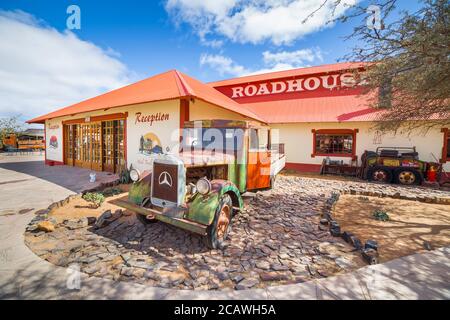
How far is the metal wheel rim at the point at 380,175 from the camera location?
30.4 feet

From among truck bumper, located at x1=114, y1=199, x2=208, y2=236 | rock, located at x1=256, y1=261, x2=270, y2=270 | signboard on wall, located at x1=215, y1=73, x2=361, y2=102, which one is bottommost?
rock, located at x1=256, y1=261, x2=270, y2=270

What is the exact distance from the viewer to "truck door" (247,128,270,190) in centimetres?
513

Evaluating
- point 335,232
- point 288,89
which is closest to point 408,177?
point 335,232

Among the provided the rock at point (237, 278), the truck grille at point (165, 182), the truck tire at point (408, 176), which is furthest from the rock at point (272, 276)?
the truck tire at point (408, 176)

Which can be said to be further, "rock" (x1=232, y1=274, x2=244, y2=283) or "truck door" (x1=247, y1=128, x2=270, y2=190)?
"truck door" (x1=247, y1=128, x2=270, y2=190)

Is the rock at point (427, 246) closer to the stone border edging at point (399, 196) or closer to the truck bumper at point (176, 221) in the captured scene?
the stone border edging at point (399, 196)

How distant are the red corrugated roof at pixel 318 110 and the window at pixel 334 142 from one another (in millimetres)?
862

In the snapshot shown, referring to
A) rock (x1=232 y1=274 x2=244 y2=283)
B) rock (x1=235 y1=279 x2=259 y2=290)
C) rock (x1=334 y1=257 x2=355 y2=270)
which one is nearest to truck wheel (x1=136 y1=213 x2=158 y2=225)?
rock (x1=232 y1=274 x2=244 y2=283)

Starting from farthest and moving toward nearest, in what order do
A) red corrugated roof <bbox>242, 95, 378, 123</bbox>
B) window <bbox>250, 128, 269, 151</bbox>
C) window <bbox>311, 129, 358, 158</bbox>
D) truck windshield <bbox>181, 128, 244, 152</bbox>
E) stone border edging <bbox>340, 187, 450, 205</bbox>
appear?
window <bbox>311, 129, 358, 158</bbox>, red corrugated roof <bbox>242, 95, 378, 123</bbox>, stone border edging <bbox>340, 187, 450, 205</bbox>, window <bbox>250, 128, 269, 151</bbox>, truck windshield <bbox>181, 128, 244, 152</bbox>

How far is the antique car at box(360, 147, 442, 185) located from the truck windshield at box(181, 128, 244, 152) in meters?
8.14

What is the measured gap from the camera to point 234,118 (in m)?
10.8

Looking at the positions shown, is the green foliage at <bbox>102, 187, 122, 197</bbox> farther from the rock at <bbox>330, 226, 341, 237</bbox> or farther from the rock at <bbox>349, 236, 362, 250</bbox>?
the rock at <bbox>349, 236, 362, 250</bbox>
